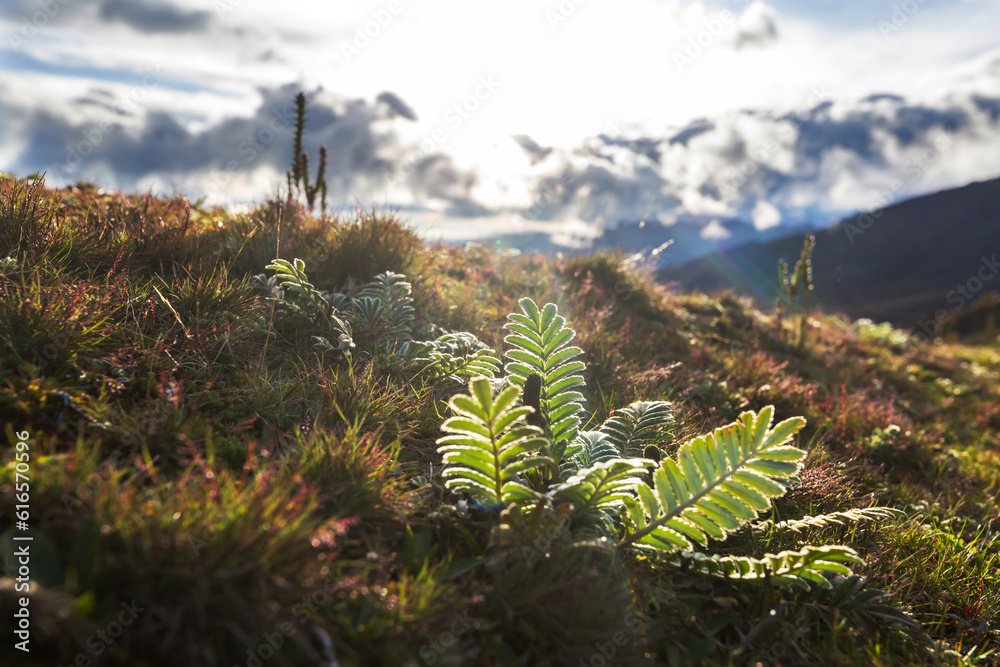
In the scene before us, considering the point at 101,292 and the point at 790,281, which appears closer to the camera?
the point at 101,292

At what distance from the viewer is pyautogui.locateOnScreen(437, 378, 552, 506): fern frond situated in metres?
2.00

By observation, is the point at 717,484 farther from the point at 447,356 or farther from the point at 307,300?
the point at 307,300

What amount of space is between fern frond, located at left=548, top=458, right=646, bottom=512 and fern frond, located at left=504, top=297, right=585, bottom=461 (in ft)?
1.10

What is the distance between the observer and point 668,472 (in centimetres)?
219

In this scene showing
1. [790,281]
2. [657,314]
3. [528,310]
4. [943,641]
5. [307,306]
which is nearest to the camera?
[943,641]

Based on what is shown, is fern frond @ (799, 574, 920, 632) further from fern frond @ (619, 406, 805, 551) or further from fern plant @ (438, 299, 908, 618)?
fern frond @ (619, 406, 805, 551)

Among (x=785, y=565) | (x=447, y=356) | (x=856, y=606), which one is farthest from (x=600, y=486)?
(x=447, y=356)

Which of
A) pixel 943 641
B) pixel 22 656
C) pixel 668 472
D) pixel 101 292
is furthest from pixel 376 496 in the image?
pixel 943 641

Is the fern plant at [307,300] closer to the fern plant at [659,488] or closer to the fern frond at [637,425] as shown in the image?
the fern plant at [659,488]

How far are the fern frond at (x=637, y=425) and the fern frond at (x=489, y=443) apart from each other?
75 cm

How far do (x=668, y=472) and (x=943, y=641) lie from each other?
1.42 metres

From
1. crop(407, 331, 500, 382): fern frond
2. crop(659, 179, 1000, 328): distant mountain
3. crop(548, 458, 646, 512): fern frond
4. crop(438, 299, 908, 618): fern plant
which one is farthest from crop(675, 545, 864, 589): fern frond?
crop(659, 179, 1000, 328): distant mountain

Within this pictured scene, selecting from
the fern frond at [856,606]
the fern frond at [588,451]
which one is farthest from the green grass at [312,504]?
the fern frond at [588,451]

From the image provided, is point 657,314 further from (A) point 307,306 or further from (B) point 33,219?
(B) point 33,219
